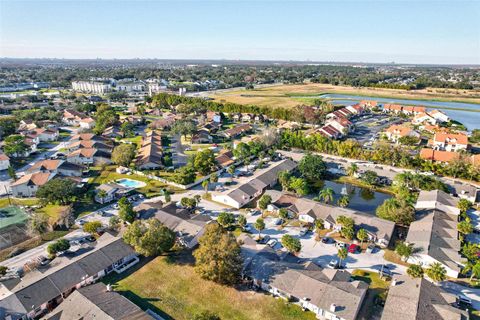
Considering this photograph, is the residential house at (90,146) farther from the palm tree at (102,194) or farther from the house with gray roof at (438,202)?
the house with gray roof at (438,202)

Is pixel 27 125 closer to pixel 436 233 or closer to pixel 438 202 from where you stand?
pixel 436 233

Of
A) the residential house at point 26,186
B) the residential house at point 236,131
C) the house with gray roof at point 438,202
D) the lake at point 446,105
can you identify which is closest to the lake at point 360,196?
the house with gray roof at point 438,202

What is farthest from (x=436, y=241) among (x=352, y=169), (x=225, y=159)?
(x=225, y=159)

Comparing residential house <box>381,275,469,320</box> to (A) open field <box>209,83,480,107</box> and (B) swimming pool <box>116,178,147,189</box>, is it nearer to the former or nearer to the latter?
(B) swimming pool <box>116,178,147,189</box>

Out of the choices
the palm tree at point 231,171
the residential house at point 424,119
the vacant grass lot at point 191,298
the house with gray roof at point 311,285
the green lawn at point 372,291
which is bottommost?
the vacant grass lot at point 191,298

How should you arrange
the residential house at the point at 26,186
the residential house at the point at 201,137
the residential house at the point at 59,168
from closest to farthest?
1. the residential house at the point at 26,186
2. the residential house at the point at 59,168
3. the residential house at the point at 201,137

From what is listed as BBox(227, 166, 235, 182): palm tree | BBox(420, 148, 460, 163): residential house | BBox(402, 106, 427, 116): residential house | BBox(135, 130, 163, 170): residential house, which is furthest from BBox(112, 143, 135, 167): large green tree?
BBox(402, 106, 427, 116): residential house
